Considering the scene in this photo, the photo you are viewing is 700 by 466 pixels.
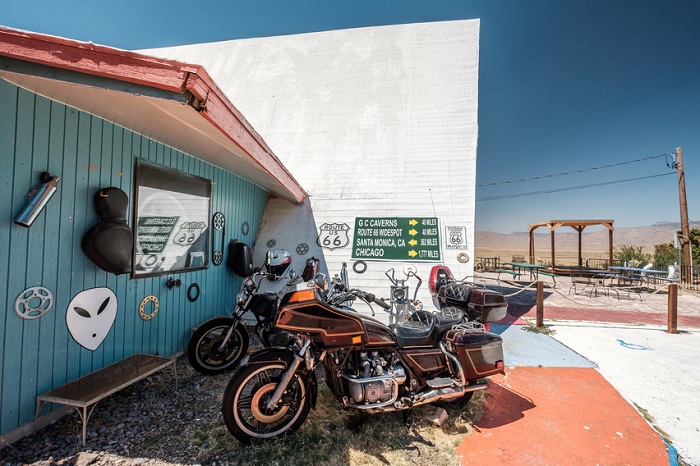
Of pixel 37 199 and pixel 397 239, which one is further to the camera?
pixel 397 239

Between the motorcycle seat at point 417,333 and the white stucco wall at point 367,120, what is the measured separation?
2.26 meters

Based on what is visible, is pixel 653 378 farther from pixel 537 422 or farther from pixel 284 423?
pixel 284 423

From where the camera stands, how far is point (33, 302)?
2199 millimetres

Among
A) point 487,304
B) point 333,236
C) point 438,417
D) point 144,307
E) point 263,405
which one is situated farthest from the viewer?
point 333,236

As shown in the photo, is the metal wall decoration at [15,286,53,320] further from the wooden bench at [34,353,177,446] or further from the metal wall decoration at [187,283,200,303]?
the metal wall decoration at [187,283,200,303]

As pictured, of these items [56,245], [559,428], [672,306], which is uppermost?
[56,245]

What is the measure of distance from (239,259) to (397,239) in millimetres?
2757

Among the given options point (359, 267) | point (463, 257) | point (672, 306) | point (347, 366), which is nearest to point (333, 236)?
point (359, 267)

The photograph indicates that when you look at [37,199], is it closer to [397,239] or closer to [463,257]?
[397,239]

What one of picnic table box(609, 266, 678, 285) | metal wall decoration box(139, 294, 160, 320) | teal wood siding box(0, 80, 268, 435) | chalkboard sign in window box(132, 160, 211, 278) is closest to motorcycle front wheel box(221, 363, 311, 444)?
teal wood siding box(0, 80, 268, 435)

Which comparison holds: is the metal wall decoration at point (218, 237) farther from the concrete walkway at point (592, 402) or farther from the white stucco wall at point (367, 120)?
the concrete walkway at point (592, 402)

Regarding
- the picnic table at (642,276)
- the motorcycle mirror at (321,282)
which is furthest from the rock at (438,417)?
the picnic table at (642,276)

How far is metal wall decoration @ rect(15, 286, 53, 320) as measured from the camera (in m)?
2.13

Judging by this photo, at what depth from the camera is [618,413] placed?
2727 mm
